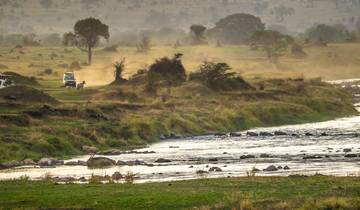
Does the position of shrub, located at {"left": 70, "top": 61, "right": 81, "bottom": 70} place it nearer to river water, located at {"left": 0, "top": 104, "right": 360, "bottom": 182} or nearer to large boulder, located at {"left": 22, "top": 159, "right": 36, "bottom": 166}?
river water, located at {"left": 0, "top": 104, "right": 360, "bottom": 182}

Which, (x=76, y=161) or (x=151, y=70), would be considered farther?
(x=151, y=70)

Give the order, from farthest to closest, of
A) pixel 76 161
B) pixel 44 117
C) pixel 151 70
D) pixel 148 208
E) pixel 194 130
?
pixel 151 70
pixel 194 130
pixel 44 117
pixel 76 161
pixel 148 208

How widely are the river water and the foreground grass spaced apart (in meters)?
6.00

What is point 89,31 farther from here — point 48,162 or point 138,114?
point 48,162

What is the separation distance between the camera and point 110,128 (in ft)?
261

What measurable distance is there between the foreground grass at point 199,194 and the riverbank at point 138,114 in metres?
19.8

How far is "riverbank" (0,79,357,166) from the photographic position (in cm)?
7038

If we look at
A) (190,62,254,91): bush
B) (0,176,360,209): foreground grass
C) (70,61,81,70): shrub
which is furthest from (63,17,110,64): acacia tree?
(0,176,360,209): foreground grass

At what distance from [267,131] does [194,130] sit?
26.3ft

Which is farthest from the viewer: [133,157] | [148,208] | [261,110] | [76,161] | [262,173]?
[261,110]

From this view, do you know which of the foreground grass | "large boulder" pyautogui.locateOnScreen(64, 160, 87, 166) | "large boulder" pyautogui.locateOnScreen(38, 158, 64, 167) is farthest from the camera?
"large boulder" pyautogui.locateOnScreen(38, 158, 64, 167)

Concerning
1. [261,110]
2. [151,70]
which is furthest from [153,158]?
[151,70]

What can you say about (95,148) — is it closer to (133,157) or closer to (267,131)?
(133,157)

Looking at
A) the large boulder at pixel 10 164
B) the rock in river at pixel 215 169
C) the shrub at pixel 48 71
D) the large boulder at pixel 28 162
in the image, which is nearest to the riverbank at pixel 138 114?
the large boulder at pixel 10 164
